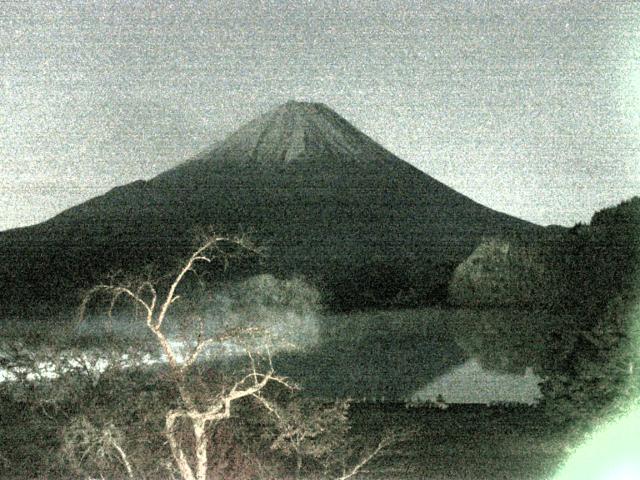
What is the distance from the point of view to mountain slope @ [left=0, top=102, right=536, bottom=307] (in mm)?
49875

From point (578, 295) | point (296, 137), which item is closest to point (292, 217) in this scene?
point (296, 137)

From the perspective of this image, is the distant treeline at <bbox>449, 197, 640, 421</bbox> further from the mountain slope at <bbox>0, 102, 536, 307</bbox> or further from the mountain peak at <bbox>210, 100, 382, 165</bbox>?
the mountain peak at <bbox>210, 100, 382, 165</bbox>

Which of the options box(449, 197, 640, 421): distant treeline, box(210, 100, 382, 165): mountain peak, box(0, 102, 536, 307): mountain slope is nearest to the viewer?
box(449, 197, 640, 421): distant treeline

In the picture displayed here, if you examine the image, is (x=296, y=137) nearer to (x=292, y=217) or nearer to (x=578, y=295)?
(x=292, y=217)

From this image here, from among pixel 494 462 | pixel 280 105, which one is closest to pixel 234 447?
pixel 494 462

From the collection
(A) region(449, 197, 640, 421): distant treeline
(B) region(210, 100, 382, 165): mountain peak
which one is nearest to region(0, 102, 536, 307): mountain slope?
(B) region(210, 100, 382, 165): mountain peak

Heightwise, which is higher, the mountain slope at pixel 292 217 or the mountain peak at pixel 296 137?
the mountain peak at pixel 296 137

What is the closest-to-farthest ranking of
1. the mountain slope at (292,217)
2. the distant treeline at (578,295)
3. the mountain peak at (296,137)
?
the distant treeline at (578,295), the mountain slope at (292,217), the mountain peak at (296,137)

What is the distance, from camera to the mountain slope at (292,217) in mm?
49875

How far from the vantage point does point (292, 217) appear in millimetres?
71688

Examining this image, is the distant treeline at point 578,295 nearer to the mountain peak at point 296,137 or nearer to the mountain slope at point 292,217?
the mountain slope at point 292,217

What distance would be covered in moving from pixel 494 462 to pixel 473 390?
7134 mm

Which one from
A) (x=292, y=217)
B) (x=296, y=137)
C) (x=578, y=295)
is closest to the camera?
(x=578, y=295)

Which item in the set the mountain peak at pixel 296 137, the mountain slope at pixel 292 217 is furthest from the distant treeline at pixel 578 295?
the mountain peak at pixel 296 137
